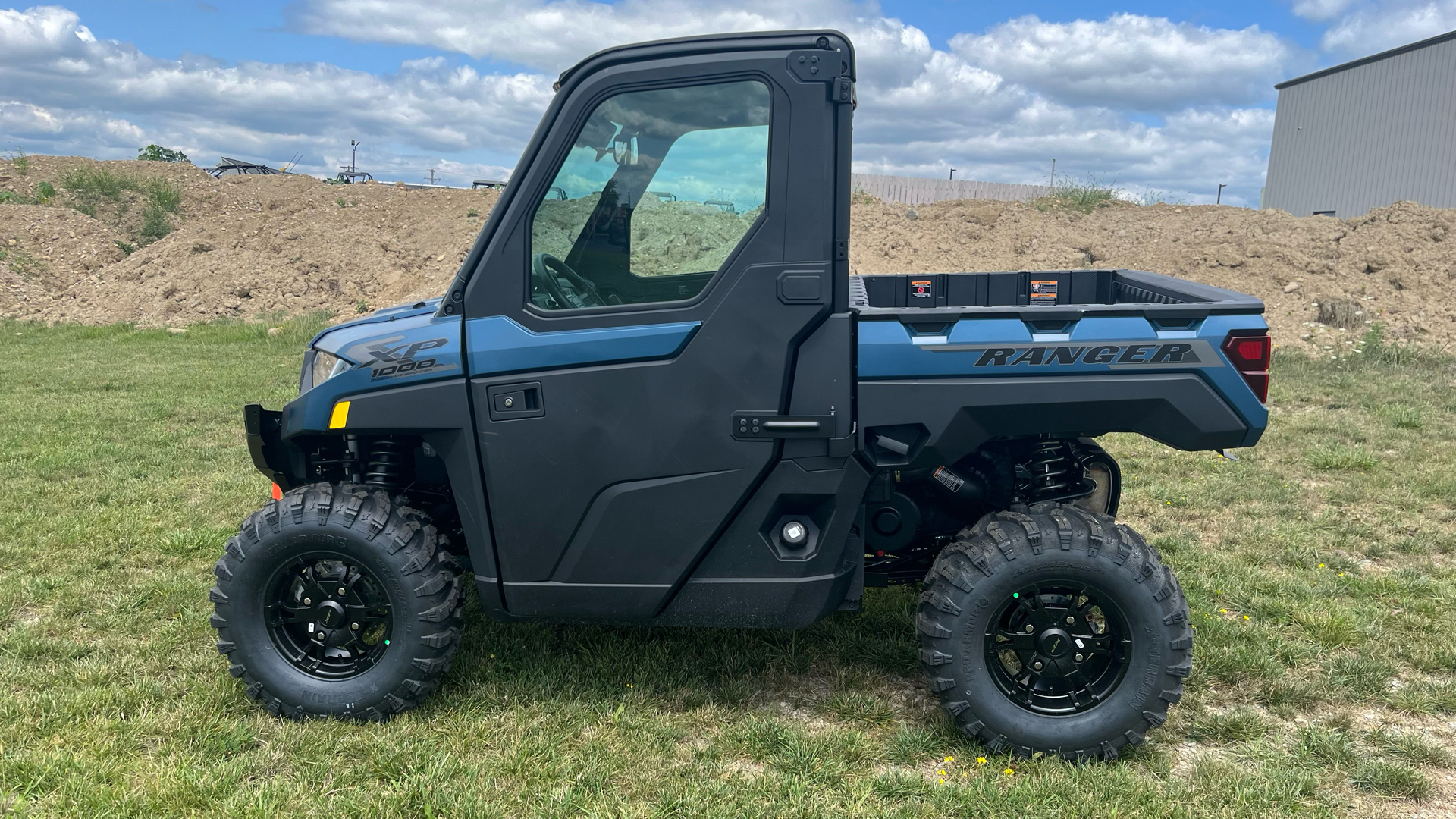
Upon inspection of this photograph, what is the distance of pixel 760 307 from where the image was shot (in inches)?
124

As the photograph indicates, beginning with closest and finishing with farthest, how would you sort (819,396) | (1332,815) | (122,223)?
1. (1332,815)
2. (819,396)
3. (122,223)

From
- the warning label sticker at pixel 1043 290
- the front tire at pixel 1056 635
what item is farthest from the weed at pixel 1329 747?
the warning label sticker at pixel 1043 290

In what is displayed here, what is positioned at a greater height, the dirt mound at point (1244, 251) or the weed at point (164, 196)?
the weed at point (164, 196)

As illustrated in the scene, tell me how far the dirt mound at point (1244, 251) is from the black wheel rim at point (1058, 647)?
1030 cm

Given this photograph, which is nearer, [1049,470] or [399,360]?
[399,360]

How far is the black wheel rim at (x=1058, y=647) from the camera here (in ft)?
10.8

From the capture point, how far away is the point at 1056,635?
3275 mm

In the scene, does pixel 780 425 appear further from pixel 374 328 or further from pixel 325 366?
pixel 325 366

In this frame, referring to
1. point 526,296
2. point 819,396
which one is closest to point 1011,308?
point 819,396

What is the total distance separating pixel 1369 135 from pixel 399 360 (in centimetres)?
2660

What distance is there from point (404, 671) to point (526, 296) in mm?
1393

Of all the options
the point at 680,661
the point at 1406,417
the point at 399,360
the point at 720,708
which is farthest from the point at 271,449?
the point at 1406,417

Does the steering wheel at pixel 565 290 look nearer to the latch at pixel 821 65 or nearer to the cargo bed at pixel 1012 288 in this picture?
the latch at pixel 821 65

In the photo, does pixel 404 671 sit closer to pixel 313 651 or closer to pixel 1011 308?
pixel 313 651
